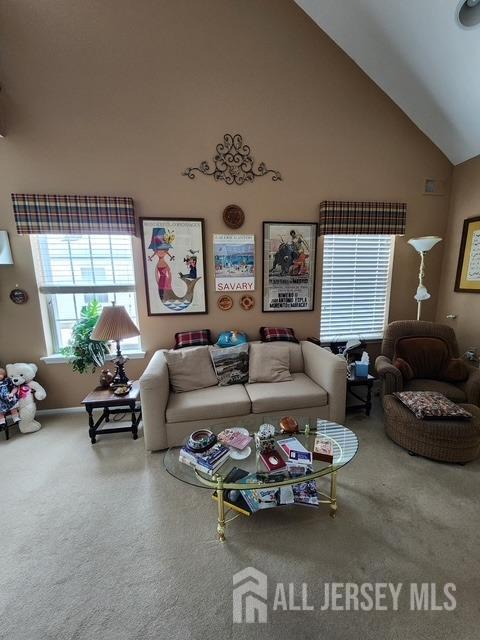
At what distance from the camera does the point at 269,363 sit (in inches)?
101

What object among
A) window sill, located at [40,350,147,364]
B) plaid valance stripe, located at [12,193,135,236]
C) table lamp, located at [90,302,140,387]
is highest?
plaid valance stripe, located at [12,193,135,236]

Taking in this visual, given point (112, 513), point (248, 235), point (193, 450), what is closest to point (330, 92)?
point (248, 235)

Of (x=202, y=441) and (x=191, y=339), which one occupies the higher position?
(x=191, y=339)

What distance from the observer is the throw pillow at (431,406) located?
6.33 ft

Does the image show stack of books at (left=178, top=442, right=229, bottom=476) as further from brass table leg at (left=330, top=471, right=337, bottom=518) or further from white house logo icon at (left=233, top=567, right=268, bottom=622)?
brass table leg at (left=330, top=471, right=337, bottom=518)

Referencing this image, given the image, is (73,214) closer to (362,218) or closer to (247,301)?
(247,301)

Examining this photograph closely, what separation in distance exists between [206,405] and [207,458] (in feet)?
2.15

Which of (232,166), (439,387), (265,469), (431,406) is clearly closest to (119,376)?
(265,469)

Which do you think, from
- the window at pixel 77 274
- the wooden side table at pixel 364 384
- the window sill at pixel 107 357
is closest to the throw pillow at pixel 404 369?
the wooden side table at pixel 364 384

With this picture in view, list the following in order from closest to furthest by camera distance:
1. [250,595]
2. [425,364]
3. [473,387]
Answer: [250,595]
[473,387]
[425,364]

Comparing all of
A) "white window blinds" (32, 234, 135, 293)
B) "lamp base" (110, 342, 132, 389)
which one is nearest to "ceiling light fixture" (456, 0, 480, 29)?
"white window blinds" (32, 234, 135, 293)

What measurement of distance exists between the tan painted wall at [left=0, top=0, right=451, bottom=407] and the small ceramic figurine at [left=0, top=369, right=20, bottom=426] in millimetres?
298

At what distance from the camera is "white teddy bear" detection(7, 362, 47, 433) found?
2430mm

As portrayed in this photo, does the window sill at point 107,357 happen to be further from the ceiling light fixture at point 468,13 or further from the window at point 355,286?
the ceiling light fixture at point 468,13
